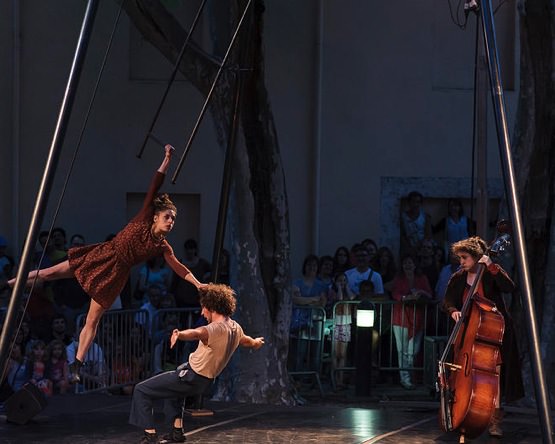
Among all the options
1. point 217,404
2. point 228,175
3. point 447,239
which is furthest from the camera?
point 447,239

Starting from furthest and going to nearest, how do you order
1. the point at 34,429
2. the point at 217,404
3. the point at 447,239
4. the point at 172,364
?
1. the point at 447,239
2. the point at 172,364
3. the point at 217,404
4. the point at 34,429

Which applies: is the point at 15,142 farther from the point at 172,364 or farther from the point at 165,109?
the point at 172,364

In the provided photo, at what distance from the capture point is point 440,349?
16.7m

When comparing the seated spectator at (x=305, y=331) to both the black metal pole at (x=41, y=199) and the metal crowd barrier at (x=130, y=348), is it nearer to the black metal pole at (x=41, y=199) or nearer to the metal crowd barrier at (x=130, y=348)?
the metal crowd barrier at (x=130, y=348)

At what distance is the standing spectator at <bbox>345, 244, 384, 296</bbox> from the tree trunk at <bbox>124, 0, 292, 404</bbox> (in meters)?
2.04

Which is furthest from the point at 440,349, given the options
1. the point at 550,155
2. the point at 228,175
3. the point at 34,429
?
the point at 34,429

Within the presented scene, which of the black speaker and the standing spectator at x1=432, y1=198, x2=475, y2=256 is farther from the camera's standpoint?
the standing spectator at x1=432, y1=198, x2=475, y2=256

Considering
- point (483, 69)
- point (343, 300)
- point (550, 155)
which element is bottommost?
point (343, 300)

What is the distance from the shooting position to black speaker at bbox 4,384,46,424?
1298 cm

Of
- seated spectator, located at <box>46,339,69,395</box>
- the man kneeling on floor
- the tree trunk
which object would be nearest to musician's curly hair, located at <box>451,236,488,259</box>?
the man kneeling on floor

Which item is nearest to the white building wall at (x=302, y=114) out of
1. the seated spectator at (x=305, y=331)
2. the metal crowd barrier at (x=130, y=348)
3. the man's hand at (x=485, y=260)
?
the seated spectator at (x=305, y=331)

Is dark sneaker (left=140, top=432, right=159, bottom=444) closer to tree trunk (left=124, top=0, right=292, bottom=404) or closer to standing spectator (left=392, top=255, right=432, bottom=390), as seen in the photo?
tree trunk (left=124, top=0, right=292, bottom=404)

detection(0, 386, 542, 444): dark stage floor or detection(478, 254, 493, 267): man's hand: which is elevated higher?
detection(478, 254, 493, 267): man's hand

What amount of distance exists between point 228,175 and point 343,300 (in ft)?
12.2
